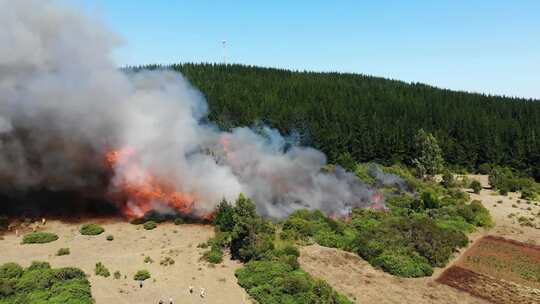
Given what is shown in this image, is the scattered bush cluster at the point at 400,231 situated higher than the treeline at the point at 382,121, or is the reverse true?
the treeline at the point at 382,121

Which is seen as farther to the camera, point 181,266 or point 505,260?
point 505,260

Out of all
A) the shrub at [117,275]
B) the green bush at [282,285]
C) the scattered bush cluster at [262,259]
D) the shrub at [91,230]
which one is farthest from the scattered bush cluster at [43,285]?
the green bush at [282,285]

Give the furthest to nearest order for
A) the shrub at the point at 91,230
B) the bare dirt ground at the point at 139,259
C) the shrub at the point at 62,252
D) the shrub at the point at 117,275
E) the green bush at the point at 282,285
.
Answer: the shrub at the point at 91,230, the shrub at the point at 62,252, the shrub at the point at 117,275, the bare dirt ground at the point at 139,259, the green bush at the point at 282,285

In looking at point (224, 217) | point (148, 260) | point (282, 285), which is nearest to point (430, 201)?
point (224, 217)

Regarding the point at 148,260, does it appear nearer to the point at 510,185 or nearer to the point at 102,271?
the point at 102,271

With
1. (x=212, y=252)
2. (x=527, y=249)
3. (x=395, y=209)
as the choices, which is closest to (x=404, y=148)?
(x=395, y=209)

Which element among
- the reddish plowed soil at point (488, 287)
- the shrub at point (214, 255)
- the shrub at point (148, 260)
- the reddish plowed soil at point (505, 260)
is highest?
the reddish plowed soil at point (505, 260)

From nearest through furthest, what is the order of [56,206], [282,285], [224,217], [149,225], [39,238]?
[282,285] → [39,238] → [224,217] → [149,225] → [56,206]

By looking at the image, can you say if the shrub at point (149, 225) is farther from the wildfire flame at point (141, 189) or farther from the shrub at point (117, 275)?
the shrub at point (117, 275)
